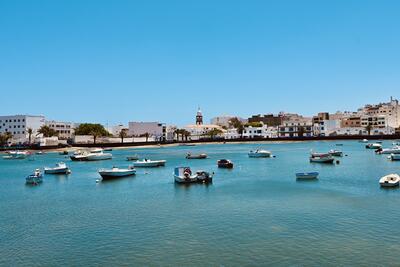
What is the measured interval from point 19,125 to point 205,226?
606 ft

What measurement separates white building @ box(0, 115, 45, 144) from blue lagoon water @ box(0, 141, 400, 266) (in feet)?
499

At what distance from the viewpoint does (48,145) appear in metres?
177

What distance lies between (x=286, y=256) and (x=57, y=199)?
100 ft

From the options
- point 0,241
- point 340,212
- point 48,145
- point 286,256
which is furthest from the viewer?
point 48,145

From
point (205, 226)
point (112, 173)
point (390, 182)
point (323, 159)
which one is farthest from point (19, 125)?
point (205, 226)

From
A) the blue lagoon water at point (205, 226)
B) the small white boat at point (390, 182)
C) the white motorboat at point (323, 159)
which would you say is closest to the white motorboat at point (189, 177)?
the blue lagoon water at point (205, 226)

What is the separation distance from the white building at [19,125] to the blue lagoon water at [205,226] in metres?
152

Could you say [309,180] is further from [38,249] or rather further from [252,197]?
[38,249]

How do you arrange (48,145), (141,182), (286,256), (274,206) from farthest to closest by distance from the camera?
(48,145)
(141,182)
(274,206)
(286,256)

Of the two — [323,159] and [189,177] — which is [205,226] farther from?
[323,159]

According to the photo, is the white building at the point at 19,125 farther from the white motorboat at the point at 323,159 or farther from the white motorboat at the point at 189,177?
A: the white motorboat at the point at 189,177

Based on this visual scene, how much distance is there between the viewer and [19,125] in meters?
194

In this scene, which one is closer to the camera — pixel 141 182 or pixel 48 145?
pixel 141 182

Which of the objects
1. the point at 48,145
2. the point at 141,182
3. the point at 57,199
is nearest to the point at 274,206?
the point at 57,199
